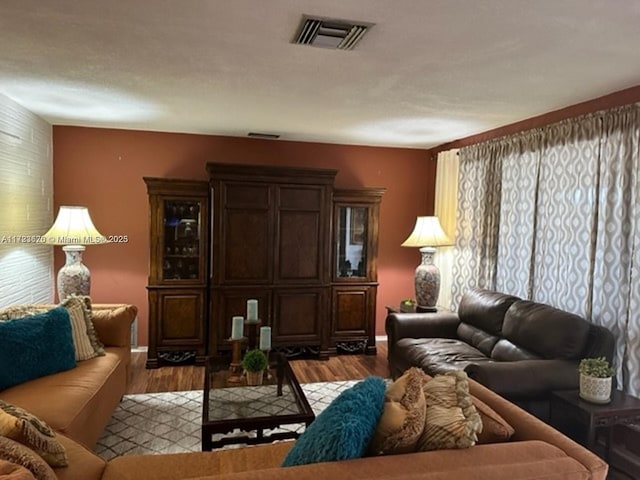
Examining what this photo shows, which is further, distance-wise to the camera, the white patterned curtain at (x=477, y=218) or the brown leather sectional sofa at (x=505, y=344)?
the white patterned curtain at (x=477, y=218)

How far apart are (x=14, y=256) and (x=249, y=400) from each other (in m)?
2.47

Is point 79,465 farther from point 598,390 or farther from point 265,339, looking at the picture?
point 598,390

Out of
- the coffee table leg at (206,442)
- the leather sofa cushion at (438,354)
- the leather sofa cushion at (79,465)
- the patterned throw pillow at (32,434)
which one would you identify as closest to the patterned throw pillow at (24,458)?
the patterned throw pillow at (32,434)

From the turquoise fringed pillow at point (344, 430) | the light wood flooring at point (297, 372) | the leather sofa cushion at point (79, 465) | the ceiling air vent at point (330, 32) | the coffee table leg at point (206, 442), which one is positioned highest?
the ceiling air vent at point (330, 32)

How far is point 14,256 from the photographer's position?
12.2 ft

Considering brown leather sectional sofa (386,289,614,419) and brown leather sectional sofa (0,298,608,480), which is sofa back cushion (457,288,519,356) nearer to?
brown leather sectional sofa (386,289,614,419)

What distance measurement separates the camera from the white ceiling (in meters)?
1.91

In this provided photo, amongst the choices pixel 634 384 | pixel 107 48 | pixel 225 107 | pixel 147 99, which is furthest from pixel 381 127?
pixel 634 384

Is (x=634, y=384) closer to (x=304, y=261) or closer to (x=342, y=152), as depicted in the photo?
(x=304, y=261)

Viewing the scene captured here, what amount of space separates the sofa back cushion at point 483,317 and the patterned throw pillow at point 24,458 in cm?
312

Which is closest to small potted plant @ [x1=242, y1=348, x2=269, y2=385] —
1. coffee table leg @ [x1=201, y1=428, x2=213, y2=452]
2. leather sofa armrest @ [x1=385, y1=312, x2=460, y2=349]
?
coffee table leg @ [x1=201, y1=428, x2=213, y2=452]

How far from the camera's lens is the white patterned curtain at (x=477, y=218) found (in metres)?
4.23

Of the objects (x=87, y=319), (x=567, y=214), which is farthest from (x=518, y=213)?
(x=87, y=319)

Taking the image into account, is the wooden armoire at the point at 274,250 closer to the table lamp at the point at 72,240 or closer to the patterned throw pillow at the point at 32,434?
the table lamp at the point at 72,240
